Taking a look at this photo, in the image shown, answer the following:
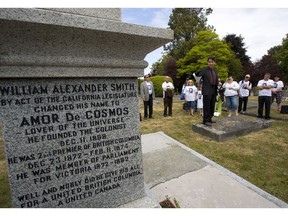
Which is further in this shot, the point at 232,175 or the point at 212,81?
the point at 212,81

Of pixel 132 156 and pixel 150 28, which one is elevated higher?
pixel 150 28

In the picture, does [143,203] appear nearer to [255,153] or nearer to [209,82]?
[255,153]

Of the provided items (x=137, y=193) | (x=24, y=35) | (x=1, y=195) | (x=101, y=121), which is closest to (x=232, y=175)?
(x=137, y=193)

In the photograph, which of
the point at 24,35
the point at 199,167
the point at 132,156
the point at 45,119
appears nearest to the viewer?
the point at 24,35

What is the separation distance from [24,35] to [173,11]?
3790 cm

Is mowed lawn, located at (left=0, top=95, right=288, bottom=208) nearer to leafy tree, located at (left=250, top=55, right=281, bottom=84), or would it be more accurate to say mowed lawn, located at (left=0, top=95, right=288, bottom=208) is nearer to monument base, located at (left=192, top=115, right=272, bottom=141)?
monument base, located at (left=192, top=115, right=272, bottom=141)

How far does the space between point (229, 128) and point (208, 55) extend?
2346cm

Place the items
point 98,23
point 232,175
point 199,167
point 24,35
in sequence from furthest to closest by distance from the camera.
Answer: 1. point 199,167
2. point 232,175
3. point 98,23
4. point 24,35

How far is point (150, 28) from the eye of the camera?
5.45 feet

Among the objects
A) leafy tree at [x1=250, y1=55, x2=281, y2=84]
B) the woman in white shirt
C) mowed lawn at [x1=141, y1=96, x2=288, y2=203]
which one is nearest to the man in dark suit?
mowed lawn at [x1=141, y1=96, x2=288, y2=203]

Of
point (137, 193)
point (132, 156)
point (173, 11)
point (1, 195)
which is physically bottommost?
point (1, 195)

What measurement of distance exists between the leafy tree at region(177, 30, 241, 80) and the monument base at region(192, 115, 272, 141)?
21.1 meters

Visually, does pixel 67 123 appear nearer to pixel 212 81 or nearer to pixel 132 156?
pixel 132 156

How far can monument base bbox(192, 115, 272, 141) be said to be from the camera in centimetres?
508
